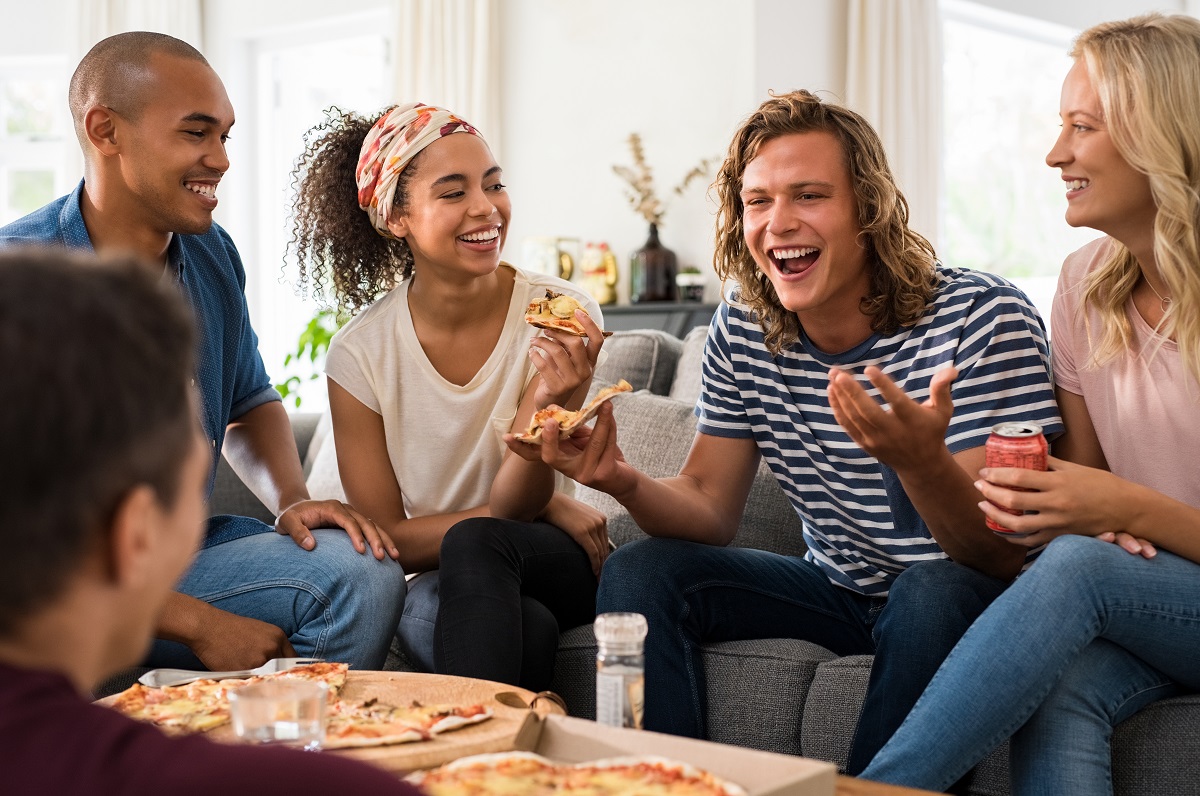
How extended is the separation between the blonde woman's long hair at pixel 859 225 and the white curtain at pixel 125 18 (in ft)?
16.9

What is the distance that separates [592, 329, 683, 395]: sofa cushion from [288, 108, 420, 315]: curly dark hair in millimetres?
694

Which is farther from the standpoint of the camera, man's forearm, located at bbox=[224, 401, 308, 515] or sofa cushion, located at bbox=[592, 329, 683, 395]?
sofa cushion, located at bbox=[592, 329, 683, 395]

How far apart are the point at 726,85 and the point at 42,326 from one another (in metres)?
4.61

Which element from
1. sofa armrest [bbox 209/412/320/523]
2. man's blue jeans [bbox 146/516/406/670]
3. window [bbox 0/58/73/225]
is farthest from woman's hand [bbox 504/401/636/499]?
window [bbox 0/58/73/225]

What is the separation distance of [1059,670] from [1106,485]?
0.91 feet

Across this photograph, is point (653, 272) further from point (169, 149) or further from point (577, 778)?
point (577, 778)

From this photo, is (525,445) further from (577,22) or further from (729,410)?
(577,22)

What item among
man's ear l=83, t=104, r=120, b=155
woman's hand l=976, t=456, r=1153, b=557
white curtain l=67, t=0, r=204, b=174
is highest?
white curtain l=67, t=0, r=204, b=174

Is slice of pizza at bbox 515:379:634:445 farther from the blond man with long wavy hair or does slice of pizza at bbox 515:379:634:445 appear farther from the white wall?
the white wall

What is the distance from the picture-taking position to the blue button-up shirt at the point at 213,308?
2186 mm

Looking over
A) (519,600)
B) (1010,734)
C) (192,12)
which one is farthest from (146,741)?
(192,12)

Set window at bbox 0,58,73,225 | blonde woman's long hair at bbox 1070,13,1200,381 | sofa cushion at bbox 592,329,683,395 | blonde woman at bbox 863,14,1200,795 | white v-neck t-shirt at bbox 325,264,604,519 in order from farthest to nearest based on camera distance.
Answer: window at bbox 0,58,73,225 → sofa cushion at bbox 592,329,683,395 → white v-neck t-shirt at bbox 325,264,604,519 → blonde woman's long hair at bbox 1070,13,1200,381 → blonde woman at bbox 863,14,1200,795

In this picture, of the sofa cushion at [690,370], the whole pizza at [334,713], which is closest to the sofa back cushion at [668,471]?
the sofa cushion at [690,370]

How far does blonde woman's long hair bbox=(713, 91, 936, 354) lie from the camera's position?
195 centimetres
